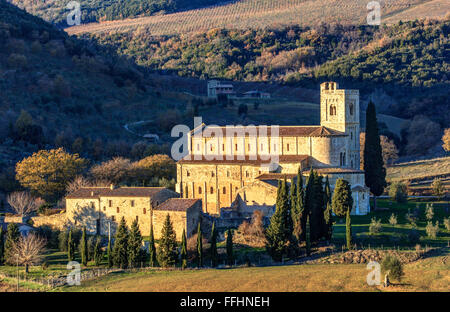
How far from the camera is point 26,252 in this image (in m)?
36.9

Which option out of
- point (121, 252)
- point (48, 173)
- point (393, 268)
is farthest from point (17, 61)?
point (393, 268)

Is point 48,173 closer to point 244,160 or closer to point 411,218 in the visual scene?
point 244,160

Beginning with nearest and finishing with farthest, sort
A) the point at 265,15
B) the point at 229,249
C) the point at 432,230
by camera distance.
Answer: the point at 229,249, the point at 432,230, the point at 265,15

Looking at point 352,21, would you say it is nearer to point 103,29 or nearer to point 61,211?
→ point 103,29

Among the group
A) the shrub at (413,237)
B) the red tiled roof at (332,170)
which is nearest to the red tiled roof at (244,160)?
the red tiled roof at (332,170)

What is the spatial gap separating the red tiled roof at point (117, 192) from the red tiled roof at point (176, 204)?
1.02 meters

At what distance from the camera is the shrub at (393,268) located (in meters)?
31.7

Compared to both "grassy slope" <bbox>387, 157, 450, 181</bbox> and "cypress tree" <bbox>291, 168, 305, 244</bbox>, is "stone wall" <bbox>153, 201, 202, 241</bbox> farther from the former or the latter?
"grassy slope" <bbox>387, 157, 450, 181</bbox>

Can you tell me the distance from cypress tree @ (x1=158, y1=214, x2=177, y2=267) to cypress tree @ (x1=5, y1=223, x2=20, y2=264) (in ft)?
25.9

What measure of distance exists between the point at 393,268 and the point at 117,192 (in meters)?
17.8

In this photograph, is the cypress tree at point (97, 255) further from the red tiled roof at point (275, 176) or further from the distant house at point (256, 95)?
the distant house at point (256, 95)

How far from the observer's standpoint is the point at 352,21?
124250 millimetres

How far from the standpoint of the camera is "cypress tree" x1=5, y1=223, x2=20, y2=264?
3794 centimetres
